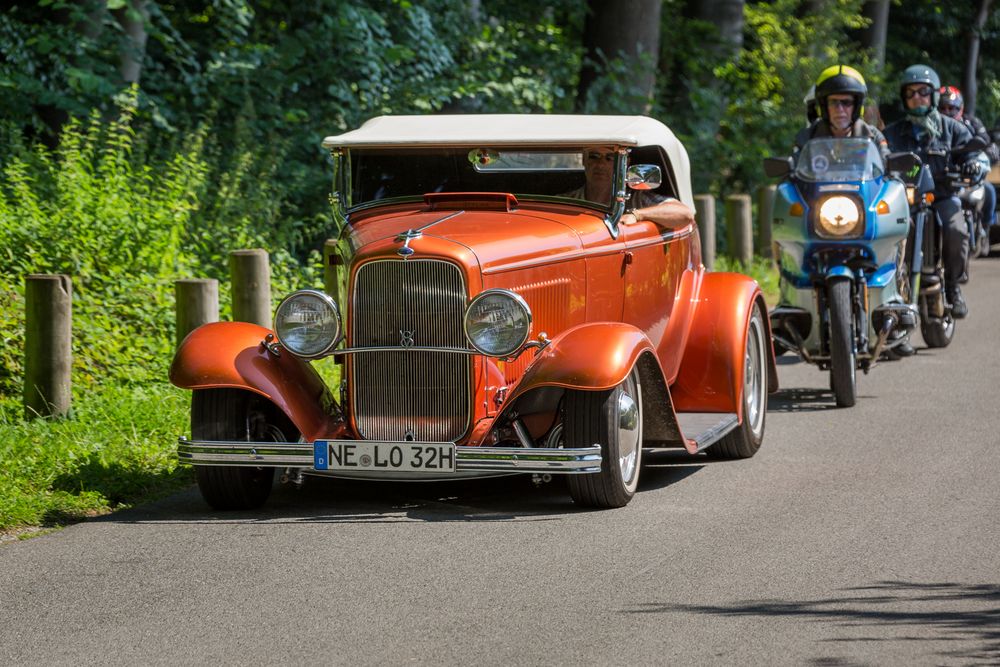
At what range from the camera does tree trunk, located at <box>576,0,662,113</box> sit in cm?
1903

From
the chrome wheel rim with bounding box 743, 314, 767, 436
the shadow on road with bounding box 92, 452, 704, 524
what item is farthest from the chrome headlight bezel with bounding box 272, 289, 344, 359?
the chrome wheel rim with bounding box 743, 314, 767, 436

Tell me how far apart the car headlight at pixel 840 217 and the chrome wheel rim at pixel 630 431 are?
350 cm

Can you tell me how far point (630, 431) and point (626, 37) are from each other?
1287cm

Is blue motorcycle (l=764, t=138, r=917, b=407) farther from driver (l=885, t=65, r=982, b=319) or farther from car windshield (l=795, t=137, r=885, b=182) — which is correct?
driver (l=885, t=65, r=982, b=319)

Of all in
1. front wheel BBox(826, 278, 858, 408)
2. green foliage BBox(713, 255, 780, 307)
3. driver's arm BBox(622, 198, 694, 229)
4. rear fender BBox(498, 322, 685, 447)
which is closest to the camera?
rear fender BBox(498, 322, 685, 447)

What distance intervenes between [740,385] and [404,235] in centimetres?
223

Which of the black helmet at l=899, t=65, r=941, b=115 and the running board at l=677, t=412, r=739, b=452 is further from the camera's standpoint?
the black helmet at l=899, t=65, r=941, b=115

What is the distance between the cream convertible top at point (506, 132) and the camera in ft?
25.8

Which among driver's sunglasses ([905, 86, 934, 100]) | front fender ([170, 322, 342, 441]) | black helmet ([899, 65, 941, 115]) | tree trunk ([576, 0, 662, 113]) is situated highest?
tree trunk ([576, 0, 662, 113])

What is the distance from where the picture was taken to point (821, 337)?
10469 millimetres

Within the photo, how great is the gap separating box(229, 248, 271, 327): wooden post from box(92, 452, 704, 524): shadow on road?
1.95m

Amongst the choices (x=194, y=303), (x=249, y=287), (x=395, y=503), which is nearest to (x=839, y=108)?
(x=249, y=287)

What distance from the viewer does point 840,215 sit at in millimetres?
10352

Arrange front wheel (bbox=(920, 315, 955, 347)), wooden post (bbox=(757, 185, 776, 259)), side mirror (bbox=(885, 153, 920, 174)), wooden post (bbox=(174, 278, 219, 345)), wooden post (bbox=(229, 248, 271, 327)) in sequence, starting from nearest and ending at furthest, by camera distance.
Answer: wooden post (bbox=(174, 278, 219, 345)) < wooden post (bbox=(229, 248, 271, 327)) < side mirror (bbox=(885, 153, 920, 174)) < front wheel (bbox=(920, 315, 955, 347)) < wooden post (bbox=(757, 185, 776, 259))
